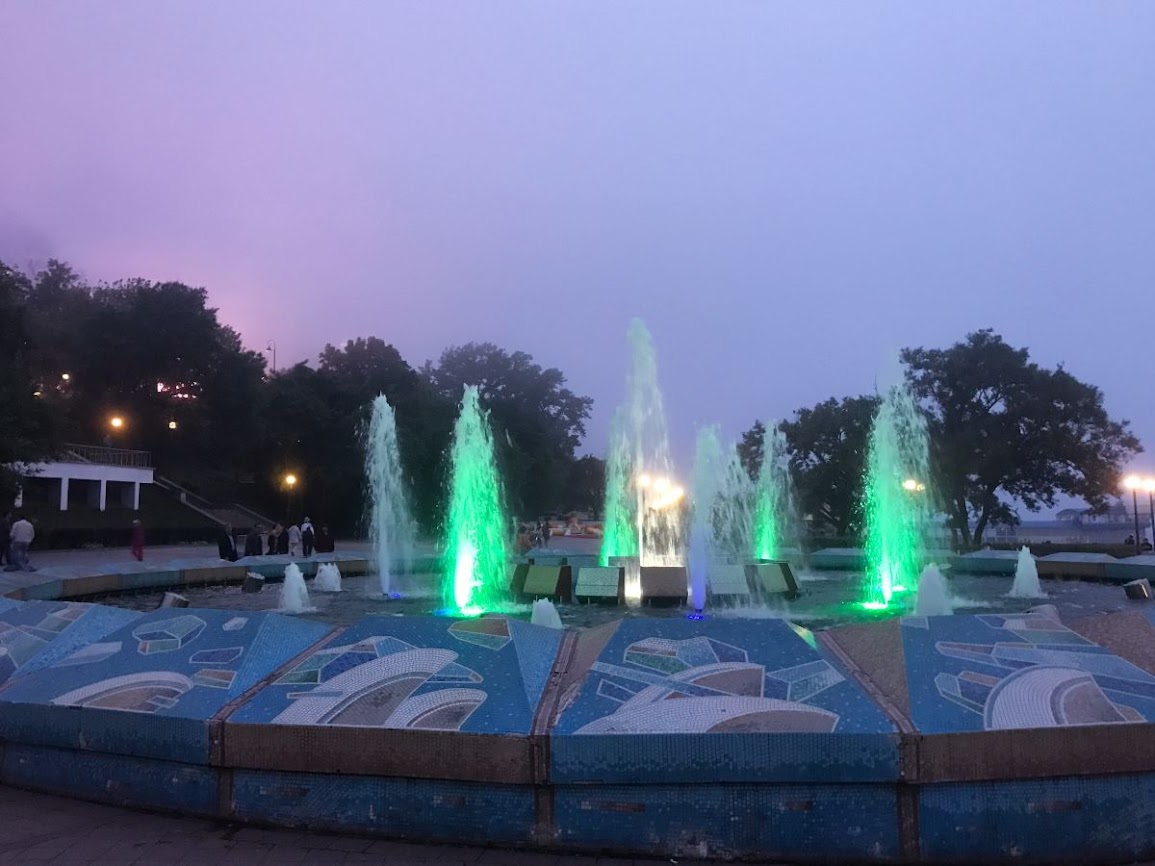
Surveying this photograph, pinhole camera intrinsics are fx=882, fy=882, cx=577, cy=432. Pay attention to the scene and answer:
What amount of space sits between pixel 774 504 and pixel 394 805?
3048 centimetres

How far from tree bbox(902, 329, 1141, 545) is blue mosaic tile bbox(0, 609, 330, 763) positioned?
34647 mm

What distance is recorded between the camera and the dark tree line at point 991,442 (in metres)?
35.2

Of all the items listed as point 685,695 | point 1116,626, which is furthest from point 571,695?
point 1116,626

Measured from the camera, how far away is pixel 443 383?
69.4 meters

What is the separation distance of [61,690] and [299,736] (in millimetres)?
1721

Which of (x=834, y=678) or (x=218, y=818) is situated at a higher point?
(x=834, y=678)

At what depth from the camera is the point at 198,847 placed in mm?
3912

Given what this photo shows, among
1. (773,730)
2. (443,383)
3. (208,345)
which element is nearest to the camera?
(773,730)

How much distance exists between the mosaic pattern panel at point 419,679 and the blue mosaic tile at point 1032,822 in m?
1.85

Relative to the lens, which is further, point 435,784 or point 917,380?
point 917,380

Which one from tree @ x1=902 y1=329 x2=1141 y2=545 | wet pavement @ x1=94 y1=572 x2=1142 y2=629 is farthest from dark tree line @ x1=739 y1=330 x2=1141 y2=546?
wet pavement @ x1=94 y1=572 x2=1142 y2=629

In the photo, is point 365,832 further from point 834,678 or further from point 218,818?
point 834,678

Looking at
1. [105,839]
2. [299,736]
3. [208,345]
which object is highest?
[208,345]

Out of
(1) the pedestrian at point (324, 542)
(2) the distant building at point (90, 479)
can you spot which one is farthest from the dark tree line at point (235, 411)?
(1) the pedestrian at point (324, 542)
